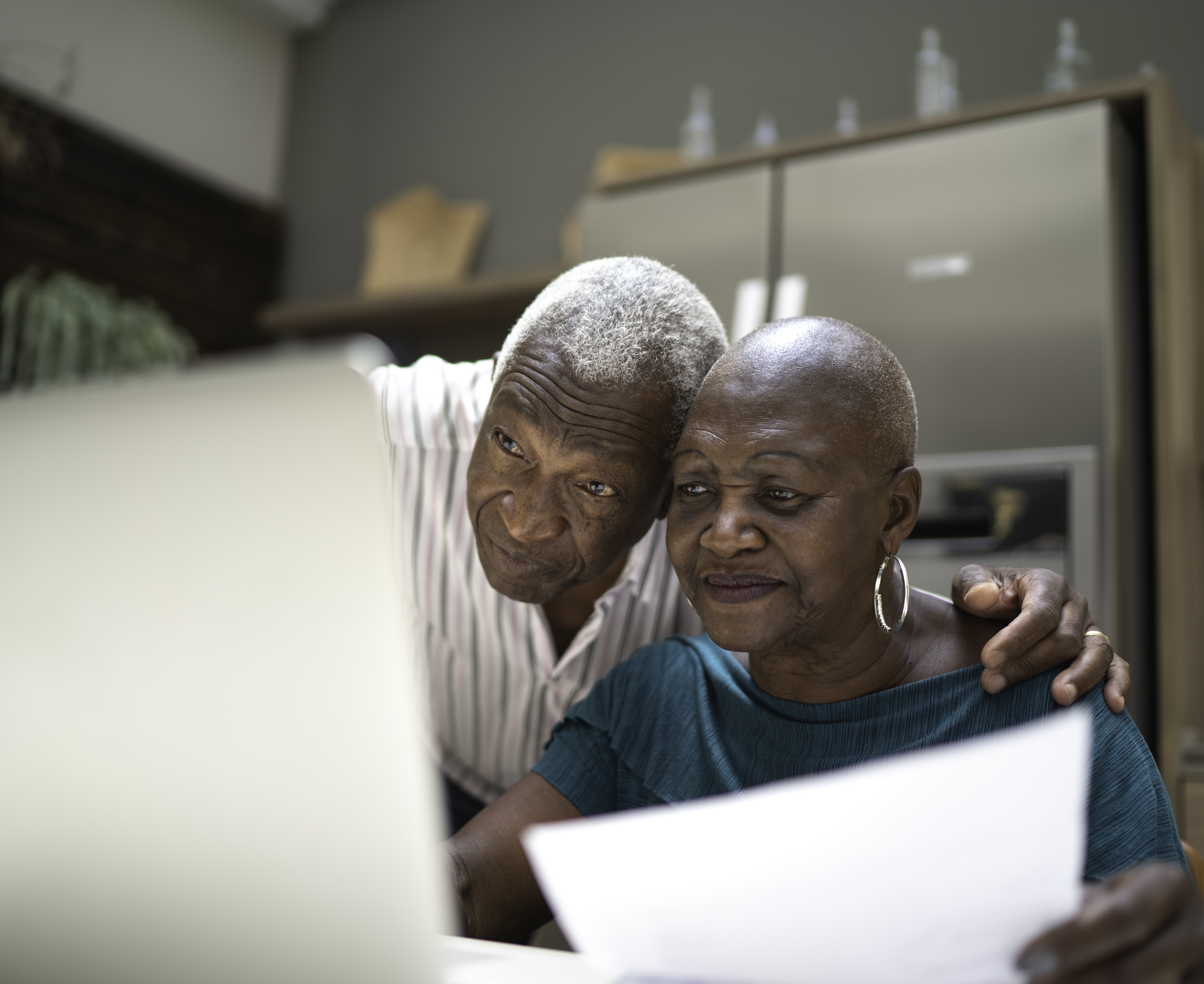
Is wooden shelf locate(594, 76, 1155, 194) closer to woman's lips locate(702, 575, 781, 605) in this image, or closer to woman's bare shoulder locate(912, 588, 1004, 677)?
woman's bare shoulder locate(912, 588, 1004, 677)

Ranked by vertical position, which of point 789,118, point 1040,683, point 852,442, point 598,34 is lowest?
point 1040,683

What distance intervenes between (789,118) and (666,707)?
272 cm

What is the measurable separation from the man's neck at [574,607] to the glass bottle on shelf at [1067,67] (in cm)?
186

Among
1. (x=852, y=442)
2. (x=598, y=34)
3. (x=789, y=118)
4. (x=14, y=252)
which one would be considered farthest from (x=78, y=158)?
(x=852, y=442)

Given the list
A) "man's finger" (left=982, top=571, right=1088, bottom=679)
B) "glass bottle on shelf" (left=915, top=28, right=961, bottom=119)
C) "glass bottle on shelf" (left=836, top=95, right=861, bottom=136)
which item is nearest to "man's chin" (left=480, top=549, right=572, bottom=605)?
"man's finger" (left=982, top=571, right=1088, bottom=679)

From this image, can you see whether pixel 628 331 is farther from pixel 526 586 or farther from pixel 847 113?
pixel 847 113

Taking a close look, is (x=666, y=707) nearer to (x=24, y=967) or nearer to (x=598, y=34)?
(x=24, y=967)

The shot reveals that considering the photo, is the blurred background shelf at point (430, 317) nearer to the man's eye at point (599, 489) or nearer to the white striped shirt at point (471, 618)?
the white striped shirt at point (471, 618)

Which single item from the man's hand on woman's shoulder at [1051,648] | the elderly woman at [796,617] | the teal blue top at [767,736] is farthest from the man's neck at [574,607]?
the man's hand on woman's shoulder at [1051,648]

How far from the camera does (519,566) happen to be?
1.16 m

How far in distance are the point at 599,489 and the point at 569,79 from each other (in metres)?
3.04

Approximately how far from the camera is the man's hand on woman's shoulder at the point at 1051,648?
0.86 m

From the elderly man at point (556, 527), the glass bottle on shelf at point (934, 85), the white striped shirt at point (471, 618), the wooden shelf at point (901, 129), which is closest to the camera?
the elderly man at point (556, 527)

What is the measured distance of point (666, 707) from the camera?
1.05 m
